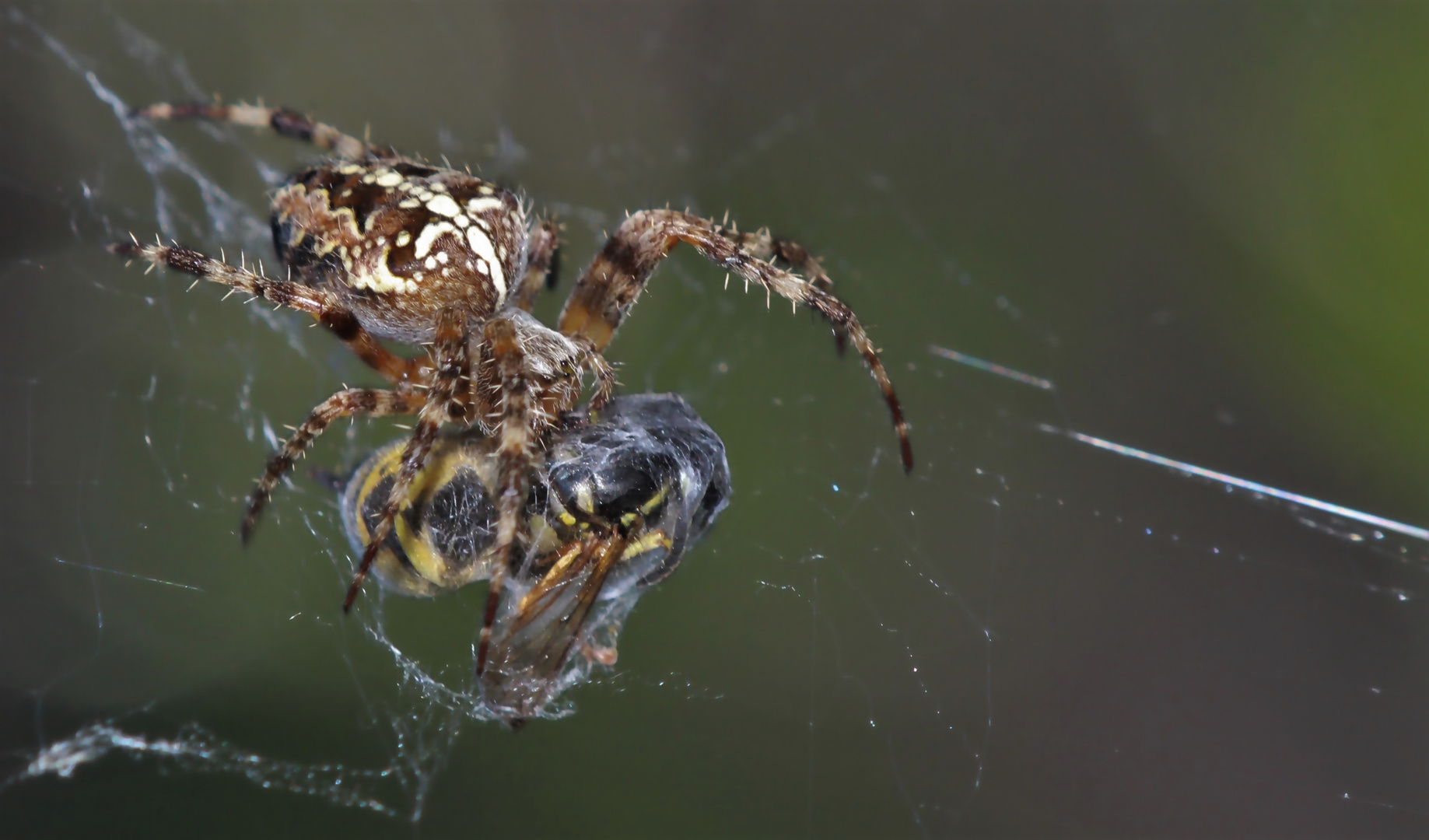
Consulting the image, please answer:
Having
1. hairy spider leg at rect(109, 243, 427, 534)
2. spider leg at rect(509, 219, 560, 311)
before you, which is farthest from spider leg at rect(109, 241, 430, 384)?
spider leg at rect(509, 219, 560, 311)

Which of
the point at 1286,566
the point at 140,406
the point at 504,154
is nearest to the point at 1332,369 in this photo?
the point at 1286,566

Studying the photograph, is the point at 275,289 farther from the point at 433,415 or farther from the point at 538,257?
the point at 538,257

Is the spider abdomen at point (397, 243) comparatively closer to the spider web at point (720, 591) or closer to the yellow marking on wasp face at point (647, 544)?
the spider web at point (720, 591)

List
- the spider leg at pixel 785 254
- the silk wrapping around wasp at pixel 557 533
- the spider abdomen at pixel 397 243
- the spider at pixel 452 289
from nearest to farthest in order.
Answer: the silk wrapping around wasp at pixel 557 533 < the spider at pixel 452 289 < the spider abdomen at pixel 397 243 < the spider leg at pixel 785 254

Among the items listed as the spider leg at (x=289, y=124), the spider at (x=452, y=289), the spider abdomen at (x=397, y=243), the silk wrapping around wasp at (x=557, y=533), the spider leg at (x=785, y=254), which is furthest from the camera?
the spider leg at (x=289, y=124)

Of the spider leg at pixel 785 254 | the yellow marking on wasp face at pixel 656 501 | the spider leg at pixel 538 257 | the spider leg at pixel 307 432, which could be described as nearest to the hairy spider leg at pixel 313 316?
the spider leg at pixel 307 432

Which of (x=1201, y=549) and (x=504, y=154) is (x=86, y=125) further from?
(x=1201, y=549)

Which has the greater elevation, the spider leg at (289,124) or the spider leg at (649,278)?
the spider leg at (289,124)

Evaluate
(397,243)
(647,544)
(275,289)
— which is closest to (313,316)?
(275,289)
